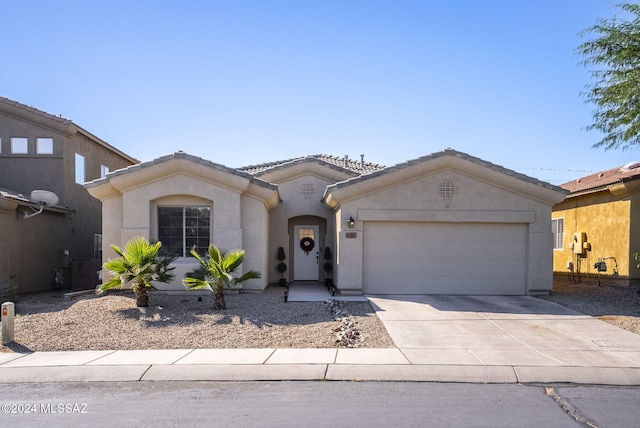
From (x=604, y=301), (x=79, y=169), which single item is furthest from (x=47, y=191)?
(x=604, y=301)

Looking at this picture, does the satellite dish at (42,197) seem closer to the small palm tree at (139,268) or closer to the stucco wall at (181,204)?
the stucco wall at (181,204)

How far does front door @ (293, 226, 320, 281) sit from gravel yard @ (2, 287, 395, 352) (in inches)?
175

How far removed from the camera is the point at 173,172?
13062mm

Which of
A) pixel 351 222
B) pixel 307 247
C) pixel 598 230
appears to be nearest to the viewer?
pixel 351 222

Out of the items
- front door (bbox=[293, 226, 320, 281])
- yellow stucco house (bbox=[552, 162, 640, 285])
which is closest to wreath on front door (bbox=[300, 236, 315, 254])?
front door (bbox=[293, 226, 320, 281])

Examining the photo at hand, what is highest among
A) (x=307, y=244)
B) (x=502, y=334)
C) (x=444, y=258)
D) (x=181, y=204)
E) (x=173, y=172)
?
(x=173, y=172)

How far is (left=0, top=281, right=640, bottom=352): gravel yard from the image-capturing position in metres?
8.39

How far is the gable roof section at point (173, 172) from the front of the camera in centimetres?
1272

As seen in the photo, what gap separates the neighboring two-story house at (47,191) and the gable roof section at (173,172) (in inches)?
136

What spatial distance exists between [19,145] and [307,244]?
11211mm

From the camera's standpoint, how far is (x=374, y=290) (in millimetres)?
13414

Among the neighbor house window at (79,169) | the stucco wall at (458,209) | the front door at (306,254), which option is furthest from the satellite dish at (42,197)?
the stucco wall at (458,209)

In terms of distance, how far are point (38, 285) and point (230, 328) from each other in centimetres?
960

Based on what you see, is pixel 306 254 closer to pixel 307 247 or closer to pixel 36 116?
pixel 307 247
